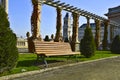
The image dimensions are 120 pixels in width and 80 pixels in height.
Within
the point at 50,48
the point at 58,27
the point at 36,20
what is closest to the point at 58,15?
the point at 58,27

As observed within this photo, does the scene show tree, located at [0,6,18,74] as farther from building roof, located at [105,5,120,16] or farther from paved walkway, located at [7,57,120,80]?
building roof, located at [105,5,120,16]

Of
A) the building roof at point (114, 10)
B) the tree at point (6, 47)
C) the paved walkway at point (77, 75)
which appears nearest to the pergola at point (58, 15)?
the paved walkway at point (77, 75)

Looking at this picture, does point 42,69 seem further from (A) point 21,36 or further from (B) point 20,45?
(A) point 21,36

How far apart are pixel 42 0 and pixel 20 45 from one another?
6.41 m

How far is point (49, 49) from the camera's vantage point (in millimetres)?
→ 13875

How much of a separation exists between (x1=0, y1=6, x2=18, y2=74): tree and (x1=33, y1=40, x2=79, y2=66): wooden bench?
10.2 feet

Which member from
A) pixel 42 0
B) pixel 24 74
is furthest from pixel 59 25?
pixel 24 74

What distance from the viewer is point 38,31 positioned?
23.1m

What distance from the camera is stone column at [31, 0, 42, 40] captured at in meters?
23.0

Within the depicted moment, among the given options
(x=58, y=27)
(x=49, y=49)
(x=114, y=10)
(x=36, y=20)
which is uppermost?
(x=114, y=10)

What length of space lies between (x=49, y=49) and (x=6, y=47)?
489cm

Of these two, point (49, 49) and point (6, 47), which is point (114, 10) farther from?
point (6, 47)

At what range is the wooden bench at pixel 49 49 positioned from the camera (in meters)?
12.8

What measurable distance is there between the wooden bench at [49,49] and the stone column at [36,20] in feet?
24.2
